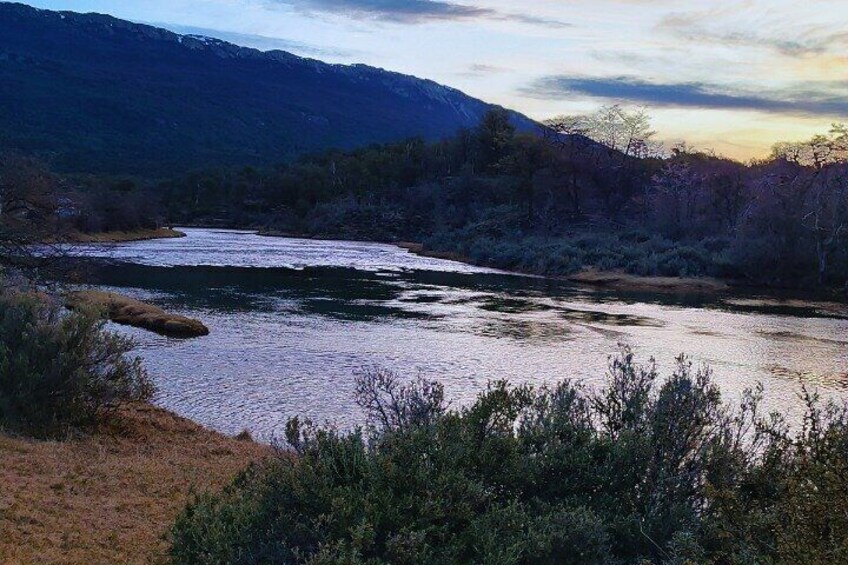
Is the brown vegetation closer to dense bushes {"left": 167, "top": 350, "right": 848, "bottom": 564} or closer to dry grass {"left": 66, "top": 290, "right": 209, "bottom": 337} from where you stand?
dry grass {"left": 66, "top": 290, "right": 209, "bottom": 337}

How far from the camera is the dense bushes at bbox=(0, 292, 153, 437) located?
34.8ft

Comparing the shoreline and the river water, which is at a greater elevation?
the shoreline

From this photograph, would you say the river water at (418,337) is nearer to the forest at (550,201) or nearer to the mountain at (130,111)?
the forest at (550,201)

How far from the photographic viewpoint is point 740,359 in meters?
22.6

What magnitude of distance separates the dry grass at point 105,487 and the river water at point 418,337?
2.93 metres

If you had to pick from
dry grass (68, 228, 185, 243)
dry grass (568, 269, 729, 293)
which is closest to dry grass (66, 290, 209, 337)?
dry grass (568, 269, 729, 293)

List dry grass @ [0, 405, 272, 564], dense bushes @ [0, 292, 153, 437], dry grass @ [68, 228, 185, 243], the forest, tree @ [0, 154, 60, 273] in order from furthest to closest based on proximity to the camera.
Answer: dry grass @ [68, 228, 185, 243] → the forest → tree @ [0, 154, 60, 273] → dense bushes @ [0, 292, 153, 437] → dry grass @ [0, 405, 272, 564]

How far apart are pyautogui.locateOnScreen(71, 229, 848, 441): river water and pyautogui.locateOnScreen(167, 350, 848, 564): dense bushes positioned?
28.0 ft

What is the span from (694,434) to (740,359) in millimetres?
17887

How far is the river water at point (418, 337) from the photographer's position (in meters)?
17.3

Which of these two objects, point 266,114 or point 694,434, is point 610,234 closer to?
point 694,434

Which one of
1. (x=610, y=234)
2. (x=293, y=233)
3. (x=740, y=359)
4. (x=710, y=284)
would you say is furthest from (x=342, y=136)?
(x=740, y=359)

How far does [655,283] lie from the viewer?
45.8m

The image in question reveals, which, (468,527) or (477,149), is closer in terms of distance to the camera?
(468,527)
